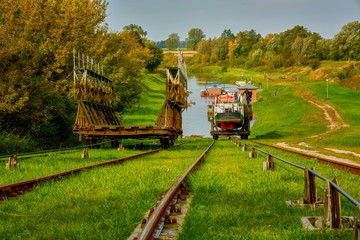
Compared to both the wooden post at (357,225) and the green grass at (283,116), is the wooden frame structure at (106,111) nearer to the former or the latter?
the wooden post at (357,225)

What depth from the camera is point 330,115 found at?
2448 inches

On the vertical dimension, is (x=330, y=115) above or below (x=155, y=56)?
below

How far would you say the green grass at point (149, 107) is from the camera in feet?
217

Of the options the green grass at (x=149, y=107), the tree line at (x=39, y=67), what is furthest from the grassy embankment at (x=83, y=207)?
the green grass at (x=149, y=107)

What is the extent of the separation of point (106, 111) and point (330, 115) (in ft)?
146

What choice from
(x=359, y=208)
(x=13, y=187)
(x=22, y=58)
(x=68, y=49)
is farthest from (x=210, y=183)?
(x=68, y=49)

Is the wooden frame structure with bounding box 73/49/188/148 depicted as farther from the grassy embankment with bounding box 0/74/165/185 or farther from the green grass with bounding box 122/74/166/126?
the green grass with bounding box 122/74/166/126

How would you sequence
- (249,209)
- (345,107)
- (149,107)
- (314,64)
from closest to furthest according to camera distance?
(249,209), (345,107), (149,107), (314,64)

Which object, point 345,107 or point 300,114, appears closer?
point 345,107

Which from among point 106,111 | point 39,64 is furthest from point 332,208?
point 39,64

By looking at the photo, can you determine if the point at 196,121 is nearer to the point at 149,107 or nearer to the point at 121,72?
the point at 149,107

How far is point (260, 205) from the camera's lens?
22.6ft

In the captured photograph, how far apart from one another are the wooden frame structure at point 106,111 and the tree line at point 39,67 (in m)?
3.03

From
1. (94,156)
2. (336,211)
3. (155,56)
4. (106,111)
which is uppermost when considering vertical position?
(155,56)
